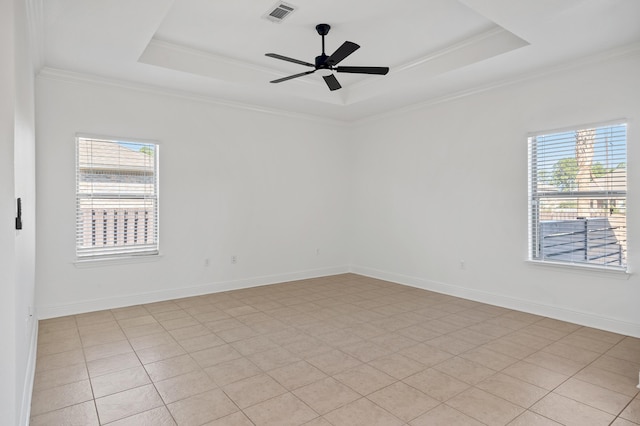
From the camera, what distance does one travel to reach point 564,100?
407cm

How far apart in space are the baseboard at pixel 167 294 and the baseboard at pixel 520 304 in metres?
1.33

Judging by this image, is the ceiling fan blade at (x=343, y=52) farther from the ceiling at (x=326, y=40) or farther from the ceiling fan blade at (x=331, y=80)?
the ceiling at (x=326, y=40)

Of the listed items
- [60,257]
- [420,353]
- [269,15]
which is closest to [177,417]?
[420,353]

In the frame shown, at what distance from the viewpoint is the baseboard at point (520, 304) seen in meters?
3.71

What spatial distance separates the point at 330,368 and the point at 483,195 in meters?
3.10

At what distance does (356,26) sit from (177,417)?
11.6ft

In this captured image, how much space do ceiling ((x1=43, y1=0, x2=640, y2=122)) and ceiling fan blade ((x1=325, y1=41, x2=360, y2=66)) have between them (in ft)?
1.32

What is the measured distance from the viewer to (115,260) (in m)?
4.55

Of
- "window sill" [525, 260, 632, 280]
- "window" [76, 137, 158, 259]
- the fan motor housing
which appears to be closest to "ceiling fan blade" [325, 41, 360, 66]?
Result: the fan motor housing

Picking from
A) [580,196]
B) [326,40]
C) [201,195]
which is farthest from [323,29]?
[580,196]

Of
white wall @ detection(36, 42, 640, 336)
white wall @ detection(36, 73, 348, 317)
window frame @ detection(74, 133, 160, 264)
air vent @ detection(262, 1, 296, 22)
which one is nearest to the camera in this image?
air vent @ detection(262, 1, 296, 22)

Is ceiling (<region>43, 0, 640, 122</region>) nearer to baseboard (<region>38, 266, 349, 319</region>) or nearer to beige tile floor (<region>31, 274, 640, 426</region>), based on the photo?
baseboard (<region>38, 266, 349, 319</region>)

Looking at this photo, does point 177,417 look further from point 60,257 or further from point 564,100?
point 564,100

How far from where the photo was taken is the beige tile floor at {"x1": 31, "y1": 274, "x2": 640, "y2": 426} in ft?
7.59
